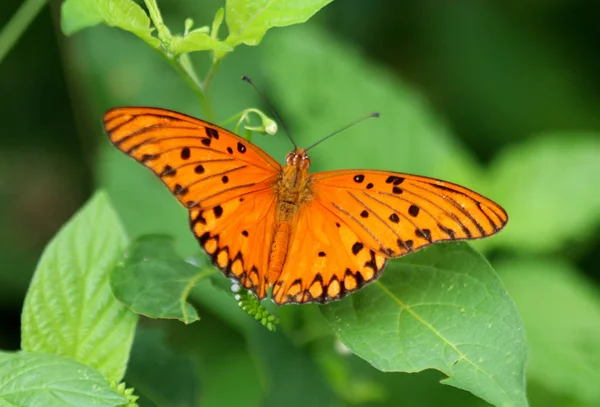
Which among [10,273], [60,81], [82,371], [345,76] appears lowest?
[82,371]

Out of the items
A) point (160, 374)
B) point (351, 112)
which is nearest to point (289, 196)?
point (160, 374)

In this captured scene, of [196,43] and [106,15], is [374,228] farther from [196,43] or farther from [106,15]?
[106,15]

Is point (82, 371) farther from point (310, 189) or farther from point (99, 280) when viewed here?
point (310, 189)

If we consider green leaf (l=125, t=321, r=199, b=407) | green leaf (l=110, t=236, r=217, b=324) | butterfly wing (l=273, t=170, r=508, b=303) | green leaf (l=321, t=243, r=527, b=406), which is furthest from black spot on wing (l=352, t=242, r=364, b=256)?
green leaf (l=125, t=321, r=199, b=407)

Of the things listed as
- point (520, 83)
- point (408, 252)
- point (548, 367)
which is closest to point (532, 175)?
point (548, 367)

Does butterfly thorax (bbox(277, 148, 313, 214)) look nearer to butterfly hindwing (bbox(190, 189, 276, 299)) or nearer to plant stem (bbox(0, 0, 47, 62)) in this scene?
butterfly hindwing (bbox(190, 189, 276, 299))

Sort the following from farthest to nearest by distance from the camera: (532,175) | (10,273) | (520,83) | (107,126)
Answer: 1. (520,83)
2. (10,273)
3. (532,175)
4. (107,126)
